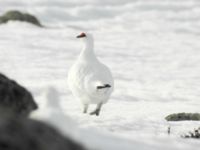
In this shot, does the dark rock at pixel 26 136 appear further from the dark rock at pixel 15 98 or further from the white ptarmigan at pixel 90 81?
the white ptarmigan at pixel 90 81

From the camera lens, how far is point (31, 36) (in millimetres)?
27969

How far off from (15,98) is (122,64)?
1881 centimetres

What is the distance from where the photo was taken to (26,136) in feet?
9.45

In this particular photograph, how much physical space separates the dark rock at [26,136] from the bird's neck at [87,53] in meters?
8.44

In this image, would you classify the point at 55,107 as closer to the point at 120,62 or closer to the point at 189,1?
the point at 120,62

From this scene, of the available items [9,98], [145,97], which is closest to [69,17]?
[145,97]

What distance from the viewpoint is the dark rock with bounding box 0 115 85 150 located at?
2.81 metres

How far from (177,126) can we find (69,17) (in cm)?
3811

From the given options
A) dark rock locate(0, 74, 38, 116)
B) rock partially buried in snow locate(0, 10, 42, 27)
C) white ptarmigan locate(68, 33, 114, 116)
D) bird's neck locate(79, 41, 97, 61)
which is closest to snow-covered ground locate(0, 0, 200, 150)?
white ptarmigan locate(68, 33, 114, 116)

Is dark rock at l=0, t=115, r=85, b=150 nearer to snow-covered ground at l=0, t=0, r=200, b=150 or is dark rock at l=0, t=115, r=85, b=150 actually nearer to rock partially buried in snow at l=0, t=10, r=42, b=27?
snow-covered ground at l=0, t=0, r=200, b=150

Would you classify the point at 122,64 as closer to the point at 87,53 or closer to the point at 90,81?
the point at 87,53

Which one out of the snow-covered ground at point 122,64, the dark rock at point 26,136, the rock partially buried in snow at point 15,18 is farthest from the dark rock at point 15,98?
the rock partially buried in snow at point 15,18

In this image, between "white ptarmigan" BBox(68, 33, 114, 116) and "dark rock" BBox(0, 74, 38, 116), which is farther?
"white ptarmigan" BBox(68, 33, 114, 116)

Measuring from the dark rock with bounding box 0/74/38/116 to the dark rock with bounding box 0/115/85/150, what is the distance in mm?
1964
